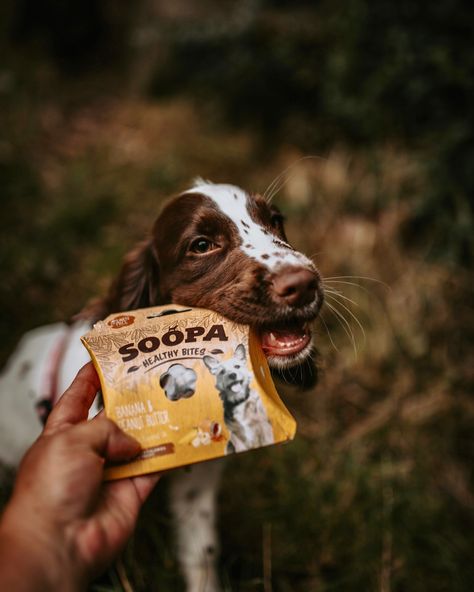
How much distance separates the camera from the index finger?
4.20ft

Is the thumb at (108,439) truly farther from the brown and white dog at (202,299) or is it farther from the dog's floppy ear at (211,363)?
the brown and white dog at (202,299)

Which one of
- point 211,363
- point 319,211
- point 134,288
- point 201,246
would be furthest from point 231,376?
point 319,211

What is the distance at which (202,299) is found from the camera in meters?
Answer: 1.84

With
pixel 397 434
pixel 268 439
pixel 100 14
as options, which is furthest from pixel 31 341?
pixel 100 14

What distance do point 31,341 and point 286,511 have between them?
1729mm

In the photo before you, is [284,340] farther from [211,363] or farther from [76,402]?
[76,402]

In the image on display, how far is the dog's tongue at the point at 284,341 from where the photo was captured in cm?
162

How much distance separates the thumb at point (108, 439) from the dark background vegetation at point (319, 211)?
0.98 meters

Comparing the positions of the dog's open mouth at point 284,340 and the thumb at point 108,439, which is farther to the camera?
the dog's open mouth at point 284,340

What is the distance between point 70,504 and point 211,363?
Result: 0.52m

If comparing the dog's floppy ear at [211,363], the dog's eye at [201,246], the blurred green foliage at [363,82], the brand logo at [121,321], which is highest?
the blurred green foliage at [363,82]

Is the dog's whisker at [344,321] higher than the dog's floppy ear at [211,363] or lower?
lower

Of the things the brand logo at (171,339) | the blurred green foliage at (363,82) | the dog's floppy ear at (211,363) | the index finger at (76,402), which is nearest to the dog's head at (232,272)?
the brand logo at (171,339)

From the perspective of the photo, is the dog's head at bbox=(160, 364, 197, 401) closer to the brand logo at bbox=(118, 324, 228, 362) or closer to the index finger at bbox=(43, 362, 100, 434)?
the brand logo at bbox=(118, 324, 228, 362)
